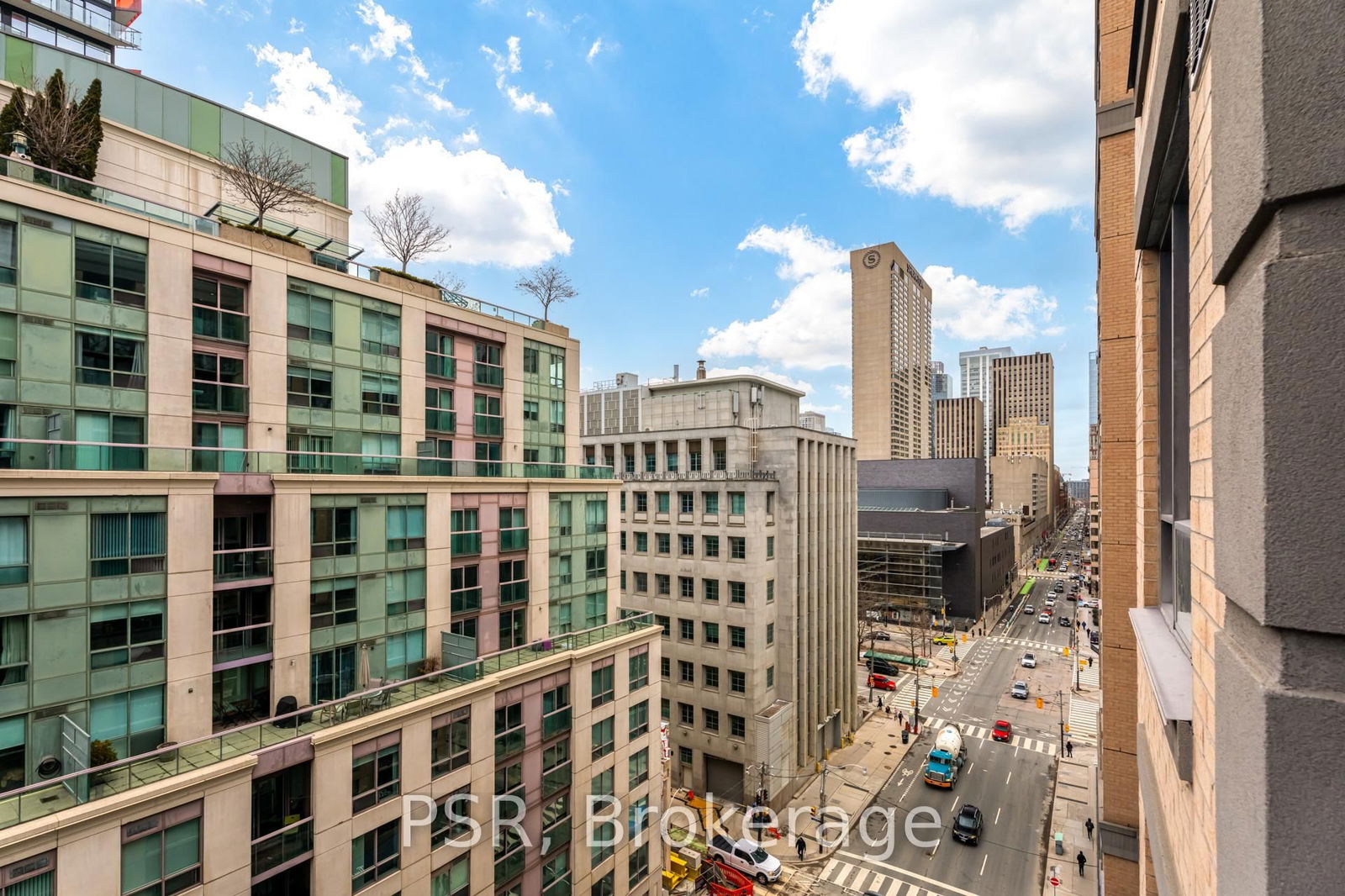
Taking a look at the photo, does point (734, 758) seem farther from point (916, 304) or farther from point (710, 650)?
point (916, 304)

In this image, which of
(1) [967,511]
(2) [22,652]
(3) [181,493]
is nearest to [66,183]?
(3) [181,493]

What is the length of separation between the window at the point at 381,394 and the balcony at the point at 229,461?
1.89m

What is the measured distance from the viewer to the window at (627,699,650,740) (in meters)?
30.5

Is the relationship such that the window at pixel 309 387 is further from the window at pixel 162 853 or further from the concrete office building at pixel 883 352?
the concrete office building at pixel 883 352

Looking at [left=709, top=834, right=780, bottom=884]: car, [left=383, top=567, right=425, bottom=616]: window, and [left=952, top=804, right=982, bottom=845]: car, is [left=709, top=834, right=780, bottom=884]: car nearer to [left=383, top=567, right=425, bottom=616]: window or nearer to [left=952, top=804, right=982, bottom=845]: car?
[left=952, top=804, right=982, bottom=845]: car

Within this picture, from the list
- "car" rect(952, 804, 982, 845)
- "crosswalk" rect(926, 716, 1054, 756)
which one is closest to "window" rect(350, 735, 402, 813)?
"car" rect(952, 804, 982, 845)

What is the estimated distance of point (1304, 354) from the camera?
2318 mm

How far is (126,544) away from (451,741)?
39.0ft

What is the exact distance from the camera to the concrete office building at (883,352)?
155 metres

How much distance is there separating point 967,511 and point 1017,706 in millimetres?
33461

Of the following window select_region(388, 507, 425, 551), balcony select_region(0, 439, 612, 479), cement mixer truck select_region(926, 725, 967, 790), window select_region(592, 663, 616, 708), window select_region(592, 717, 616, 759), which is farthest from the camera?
cement mixer truck select_region(926, 725, 967, 790)

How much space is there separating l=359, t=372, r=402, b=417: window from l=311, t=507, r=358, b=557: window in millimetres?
4142

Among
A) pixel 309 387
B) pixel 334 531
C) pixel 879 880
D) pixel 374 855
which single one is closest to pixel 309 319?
pixel 309 387

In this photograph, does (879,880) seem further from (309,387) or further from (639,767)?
(309,387)
